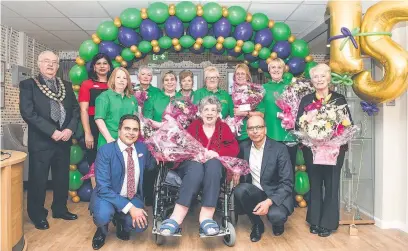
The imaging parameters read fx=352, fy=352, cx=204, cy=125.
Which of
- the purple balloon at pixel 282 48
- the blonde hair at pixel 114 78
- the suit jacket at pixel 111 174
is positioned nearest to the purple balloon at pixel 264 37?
the purple balloon at pixel 282 48

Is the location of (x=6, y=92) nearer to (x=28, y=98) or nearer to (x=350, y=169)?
(x=28, y=98)

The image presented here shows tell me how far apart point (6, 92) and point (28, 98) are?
3.50 m

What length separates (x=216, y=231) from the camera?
258 cm

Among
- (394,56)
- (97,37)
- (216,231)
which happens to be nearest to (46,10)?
(97,37)

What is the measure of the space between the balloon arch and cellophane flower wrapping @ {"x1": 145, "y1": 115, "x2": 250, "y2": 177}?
64.5 inches

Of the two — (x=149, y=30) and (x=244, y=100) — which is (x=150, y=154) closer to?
(x=244, y=100)

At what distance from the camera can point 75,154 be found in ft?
13.6

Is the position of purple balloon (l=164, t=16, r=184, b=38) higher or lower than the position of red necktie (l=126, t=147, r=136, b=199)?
higher

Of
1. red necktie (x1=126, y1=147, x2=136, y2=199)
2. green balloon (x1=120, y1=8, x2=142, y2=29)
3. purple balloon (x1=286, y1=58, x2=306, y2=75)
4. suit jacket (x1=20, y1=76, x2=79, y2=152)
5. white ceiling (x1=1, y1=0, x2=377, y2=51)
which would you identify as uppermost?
white ceiling (x1=1, y1=0, x2=377, y2=51)

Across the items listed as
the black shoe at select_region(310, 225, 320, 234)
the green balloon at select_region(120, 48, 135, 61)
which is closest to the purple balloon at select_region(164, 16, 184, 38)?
the green balloon at select_region(120, 48, 135, 61)

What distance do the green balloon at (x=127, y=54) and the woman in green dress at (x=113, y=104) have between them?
3.35 feet

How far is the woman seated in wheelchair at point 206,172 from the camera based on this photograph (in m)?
2.63

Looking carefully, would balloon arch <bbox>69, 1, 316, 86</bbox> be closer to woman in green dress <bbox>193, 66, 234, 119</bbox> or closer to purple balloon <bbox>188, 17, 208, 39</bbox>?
purple balloon <bbox>188, 17, 208, 39</bbox>

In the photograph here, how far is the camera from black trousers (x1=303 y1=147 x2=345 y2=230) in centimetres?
302
